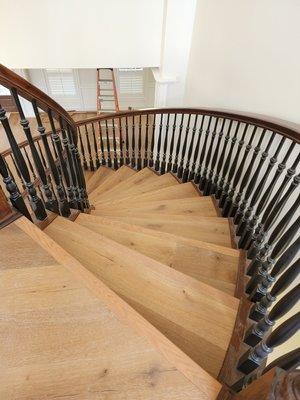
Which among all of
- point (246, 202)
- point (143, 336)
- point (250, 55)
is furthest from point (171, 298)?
point (250, 55)

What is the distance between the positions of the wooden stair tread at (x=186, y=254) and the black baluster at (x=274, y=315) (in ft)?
1.63

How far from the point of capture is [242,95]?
2.07 metres

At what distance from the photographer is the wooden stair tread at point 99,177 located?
338 centimetres

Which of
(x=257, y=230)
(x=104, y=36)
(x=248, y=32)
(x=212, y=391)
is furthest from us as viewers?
(x=104, y=36)

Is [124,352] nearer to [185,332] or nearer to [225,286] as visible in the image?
[185,332]

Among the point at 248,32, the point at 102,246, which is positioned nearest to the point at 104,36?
the point at 248,32

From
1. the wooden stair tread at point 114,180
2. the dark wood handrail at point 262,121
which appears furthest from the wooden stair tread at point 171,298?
the wooden stair tread at point 114,180

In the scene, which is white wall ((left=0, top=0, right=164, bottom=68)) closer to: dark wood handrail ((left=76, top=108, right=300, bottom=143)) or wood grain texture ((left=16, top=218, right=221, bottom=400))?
dark wood handrail ((left=76, top=108, right=300, bottom=143))

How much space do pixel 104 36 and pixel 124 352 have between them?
3918mm

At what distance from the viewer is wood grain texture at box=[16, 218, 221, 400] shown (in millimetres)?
673

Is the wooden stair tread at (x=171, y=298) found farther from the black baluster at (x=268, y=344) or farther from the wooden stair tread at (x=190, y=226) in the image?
the wooden stair tread at (x=190, y=226)

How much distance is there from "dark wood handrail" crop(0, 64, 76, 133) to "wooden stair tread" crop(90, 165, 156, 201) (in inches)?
63.2

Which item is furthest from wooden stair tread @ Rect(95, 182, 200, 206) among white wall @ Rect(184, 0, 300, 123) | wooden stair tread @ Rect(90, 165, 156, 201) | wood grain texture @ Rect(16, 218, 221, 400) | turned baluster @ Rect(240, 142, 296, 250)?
wood grain texture @ Rect(16, 218, 221, 400)

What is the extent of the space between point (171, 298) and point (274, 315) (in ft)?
1.49
